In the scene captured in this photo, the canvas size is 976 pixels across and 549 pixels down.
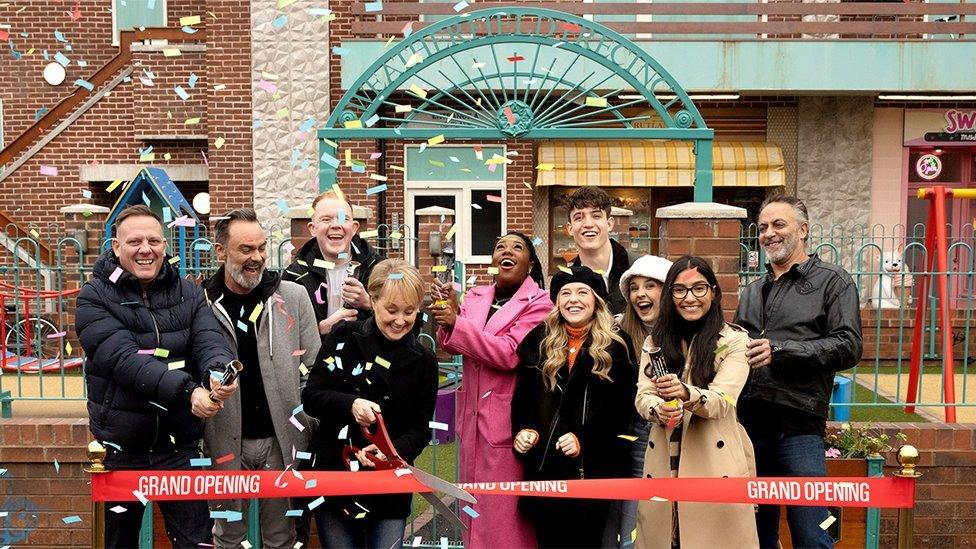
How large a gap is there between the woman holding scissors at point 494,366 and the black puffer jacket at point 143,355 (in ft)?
3.28

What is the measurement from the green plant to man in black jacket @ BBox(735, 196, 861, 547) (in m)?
0.96

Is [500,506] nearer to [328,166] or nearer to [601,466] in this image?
[601,466]

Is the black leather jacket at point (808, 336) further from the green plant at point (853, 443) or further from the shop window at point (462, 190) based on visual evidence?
the shop window at point (462, 190)

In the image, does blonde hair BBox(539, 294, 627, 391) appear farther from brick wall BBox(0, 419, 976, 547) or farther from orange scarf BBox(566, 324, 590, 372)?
brick wall BBox(0, 419, 976, 547)

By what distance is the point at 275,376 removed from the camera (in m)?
3.83

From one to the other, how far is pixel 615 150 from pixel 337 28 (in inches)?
190

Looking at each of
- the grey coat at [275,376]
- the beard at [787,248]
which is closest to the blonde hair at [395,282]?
the grey coat at [275,376]

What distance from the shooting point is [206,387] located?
353 centimetres

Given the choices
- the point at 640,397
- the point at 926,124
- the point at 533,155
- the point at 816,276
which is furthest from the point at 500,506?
the point at 926,124

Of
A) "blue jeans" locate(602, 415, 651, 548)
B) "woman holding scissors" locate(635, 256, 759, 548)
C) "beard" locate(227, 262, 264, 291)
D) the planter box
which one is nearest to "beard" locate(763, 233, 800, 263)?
"woman holding scissors" locate(635, 256, 759, 548)

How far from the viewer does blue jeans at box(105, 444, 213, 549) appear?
3.65 meters

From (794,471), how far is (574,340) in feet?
3.85

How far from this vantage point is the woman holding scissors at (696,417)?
3.53 m

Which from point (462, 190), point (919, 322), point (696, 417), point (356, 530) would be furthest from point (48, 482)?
point (462, 190)
